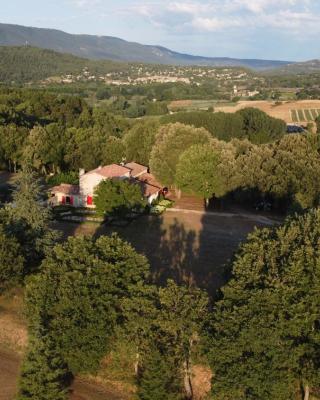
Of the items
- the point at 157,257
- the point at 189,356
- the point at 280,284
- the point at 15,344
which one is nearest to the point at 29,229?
the point at 15,344

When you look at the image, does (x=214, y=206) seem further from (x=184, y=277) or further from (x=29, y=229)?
(x=29, y=229)

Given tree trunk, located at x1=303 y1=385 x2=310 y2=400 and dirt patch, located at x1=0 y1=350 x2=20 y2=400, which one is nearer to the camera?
tree trunk, located at x1=303 y1=385 x2=310 y2=400

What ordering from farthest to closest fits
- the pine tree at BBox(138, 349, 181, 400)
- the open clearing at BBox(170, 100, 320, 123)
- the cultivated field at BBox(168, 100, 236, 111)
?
the cultivated field at BBox(168, 100, 236, 111) < the open clearing at BBox(170, 100, 320, 123) < the pine tree at BBox(138, 349, 181, 400)

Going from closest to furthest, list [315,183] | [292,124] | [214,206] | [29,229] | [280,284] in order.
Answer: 1. [280,284]
2. [29,229]
3. [315,183]
4. [214,206]
5. [292,124]

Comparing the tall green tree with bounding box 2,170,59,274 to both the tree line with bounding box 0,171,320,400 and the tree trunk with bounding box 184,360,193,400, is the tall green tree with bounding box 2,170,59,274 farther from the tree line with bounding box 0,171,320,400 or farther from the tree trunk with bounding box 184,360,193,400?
the tree trunk with bounding box 184,360,193,400

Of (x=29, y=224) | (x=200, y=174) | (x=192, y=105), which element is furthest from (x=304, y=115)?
(x=29, y=224)

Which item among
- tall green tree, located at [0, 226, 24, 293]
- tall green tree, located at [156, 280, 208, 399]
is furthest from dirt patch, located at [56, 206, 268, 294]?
tall green tree, located at [156, 280, 208, 399]

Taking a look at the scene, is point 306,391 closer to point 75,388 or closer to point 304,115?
point 75,388
